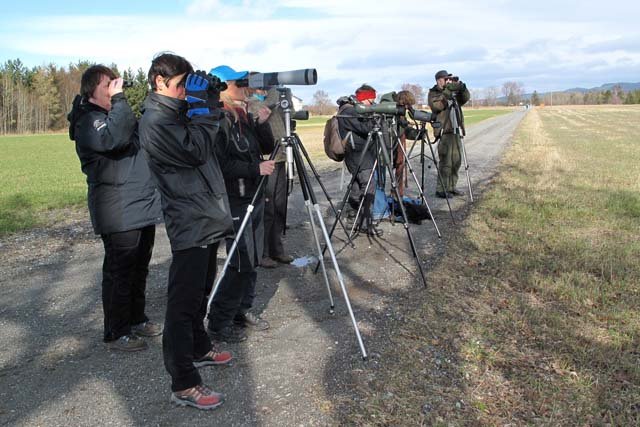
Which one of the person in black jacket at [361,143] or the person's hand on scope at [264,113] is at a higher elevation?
the person's hand on scope at [264,113]

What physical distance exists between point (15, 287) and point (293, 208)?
4.63 m

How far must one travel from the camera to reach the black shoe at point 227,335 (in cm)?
403

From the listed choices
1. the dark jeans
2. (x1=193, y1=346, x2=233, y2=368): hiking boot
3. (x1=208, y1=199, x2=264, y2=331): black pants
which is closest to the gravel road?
(x1=193, y1=346, x2=233, y2=368): hiking boot

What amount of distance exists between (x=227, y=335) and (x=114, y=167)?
154cm

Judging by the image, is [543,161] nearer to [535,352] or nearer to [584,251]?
[584,251]

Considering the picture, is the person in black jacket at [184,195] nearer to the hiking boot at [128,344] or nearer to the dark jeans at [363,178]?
the hiking boot at [128,344]

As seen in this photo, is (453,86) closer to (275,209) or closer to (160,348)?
(275,209)

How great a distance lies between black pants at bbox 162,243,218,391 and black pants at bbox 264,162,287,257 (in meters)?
2.82

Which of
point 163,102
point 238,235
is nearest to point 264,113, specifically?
point 238,235

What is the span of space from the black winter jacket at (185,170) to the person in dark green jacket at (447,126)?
22.7 ft

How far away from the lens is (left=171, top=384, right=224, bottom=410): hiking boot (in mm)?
3074

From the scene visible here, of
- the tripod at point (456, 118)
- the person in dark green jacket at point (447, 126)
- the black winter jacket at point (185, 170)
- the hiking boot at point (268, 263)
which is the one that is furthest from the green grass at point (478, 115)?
the black winter jacket at point (185, 170)

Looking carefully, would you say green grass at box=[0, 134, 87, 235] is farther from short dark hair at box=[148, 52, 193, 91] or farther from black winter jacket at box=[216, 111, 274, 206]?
short dark hair at box=[148, 52, 193, 91]

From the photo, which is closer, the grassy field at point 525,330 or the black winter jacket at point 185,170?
the black winter jacket at point 185,170
